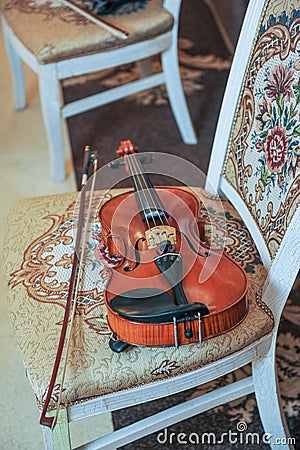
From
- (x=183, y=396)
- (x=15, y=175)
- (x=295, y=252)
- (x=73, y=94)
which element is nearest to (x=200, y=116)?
(x=73, y=94)

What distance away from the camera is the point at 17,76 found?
90.7 inches

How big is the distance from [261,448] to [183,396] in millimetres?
195

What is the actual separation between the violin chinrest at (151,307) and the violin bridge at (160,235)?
11 cm

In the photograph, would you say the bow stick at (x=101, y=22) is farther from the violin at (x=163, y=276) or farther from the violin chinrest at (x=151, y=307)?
the violin chinrest at (x=151, y=307)

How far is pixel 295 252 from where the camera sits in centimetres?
96

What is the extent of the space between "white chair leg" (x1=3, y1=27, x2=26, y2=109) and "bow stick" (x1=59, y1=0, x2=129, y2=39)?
0.99 ft

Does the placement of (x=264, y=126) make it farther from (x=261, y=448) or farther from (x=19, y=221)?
(x=261, y=448)

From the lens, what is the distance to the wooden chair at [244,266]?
0.98m

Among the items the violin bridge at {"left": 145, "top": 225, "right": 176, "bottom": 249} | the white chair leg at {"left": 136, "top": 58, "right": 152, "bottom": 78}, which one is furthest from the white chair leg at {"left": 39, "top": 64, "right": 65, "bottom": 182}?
the violin bridge at {"left": 145, "top": 225, "right": 176, "bottom": 249}

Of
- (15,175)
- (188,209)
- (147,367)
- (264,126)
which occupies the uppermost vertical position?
(264,126)

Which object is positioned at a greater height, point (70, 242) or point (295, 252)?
point (295, 252)

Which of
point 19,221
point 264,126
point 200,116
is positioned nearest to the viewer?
point 264,126

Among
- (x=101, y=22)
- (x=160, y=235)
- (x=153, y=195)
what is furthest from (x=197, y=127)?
(x=160, y=235)

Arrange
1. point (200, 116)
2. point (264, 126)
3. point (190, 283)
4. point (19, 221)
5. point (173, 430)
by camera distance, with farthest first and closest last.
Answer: point (200, 116), point (173, 430), point (19, 221), point (264, 126), point (190, 283)
